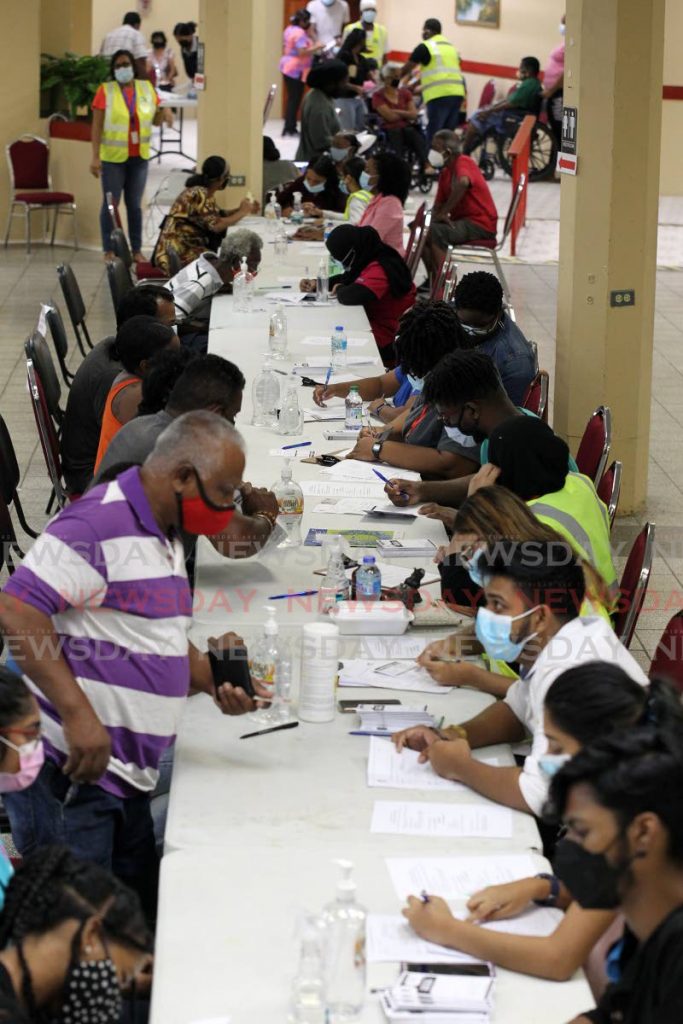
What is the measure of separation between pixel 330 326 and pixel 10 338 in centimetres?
331

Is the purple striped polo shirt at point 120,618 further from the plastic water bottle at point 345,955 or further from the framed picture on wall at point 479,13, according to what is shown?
the framed picture on wall at point 479,13

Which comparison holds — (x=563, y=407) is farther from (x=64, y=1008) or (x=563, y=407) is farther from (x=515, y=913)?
(x=64, y=1008)

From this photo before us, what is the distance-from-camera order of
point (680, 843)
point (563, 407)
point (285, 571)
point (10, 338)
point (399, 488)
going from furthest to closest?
point (10, 338), point (563, 407), point (399, 488), point (285, 571), point (680, 843)

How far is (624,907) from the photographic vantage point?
204cm

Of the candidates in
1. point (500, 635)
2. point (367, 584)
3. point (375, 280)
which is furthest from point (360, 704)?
point (375, 280)

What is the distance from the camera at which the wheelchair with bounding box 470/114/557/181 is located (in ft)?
56.0

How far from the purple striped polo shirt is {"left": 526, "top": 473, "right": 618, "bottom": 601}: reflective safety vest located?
4.23 feet

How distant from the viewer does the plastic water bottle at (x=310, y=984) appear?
224 centimetres

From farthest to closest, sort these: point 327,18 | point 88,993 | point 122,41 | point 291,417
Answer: point 327,18 → point 122,41 → point 291,417 → point 88,993

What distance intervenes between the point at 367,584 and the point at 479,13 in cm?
1793

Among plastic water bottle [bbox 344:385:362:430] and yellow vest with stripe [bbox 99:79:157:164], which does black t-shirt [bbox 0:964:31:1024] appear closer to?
plastic water bottle [bbox 344:385:362:430]

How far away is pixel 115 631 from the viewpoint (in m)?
3.00

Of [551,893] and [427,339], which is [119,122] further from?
[551,893]

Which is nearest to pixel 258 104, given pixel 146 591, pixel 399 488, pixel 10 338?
pixel 10 338
